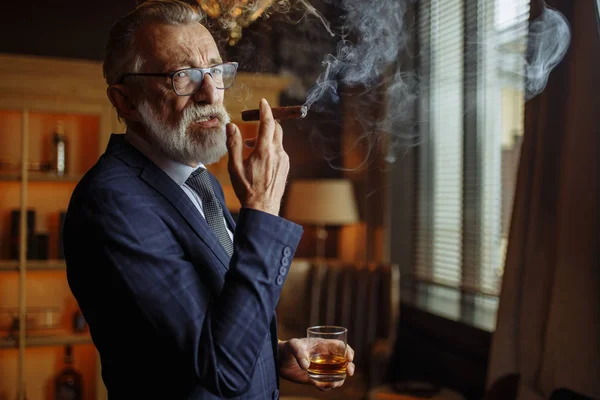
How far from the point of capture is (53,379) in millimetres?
3650

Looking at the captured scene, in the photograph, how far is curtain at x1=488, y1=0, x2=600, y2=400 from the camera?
211 cm

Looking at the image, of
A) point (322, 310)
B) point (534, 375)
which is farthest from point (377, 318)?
point (534, 375)

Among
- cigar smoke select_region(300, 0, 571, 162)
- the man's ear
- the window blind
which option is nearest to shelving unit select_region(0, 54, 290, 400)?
the window blind

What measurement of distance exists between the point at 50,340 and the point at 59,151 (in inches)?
46.0

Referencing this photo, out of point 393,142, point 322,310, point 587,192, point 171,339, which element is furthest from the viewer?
point 393,142

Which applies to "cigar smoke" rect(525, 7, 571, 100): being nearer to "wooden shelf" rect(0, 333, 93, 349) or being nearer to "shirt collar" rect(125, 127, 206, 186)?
"shirt collar" rect(125, 127, 206, 186)

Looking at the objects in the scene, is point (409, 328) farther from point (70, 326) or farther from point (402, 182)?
point (70, 326)

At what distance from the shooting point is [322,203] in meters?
4.12

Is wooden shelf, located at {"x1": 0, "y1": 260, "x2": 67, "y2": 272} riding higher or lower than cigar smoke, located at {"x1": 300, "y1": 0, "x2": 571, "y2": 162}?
lower

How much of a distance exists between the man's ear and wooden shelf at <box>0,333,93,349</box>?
2.66 m

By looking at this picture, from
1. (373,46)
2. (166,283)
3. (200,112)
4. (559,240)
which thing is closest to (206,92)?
(200,112)

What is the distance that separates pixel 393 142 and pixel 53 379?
2.83m

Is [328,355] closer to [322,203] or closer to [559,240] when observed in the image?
[559,240]

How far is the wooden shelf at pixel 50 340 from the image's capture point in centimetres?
345
